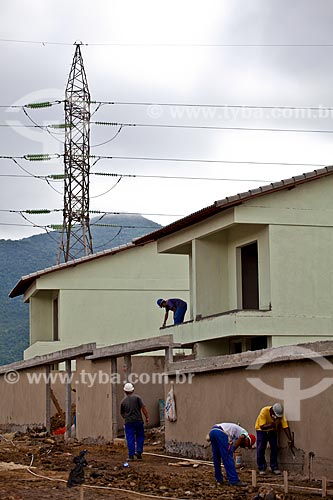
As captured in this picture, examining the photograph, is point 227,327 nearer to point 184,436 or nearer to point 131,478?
point 184,436

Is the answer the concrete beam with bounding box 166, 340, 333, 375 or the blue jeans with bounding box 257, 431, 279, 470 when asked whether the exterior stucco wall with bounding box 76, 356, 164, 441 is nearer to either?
the concrete beam with bounding box 166, 340, 333, 375

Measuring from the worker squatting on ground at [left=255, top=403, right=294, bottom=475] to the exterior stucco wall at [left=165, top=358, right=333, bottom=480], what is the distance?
0.52 ft

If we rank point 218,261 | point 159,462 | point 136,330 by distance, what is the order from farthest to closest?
point 136,330 → point 218,261 → point 159,462

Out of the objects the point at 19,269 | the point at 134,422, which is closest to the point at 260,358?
the point at 134,422

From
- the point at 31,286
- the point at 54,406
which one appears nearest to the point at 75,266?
the point at 31,286

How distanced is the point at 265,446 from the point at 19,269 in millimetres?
100046

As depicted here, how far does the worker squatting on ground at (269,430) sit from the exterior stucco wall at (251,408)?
0.52 ft

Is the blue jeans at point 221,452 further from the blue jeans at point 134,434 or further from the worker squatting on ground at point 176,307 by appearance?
the worker squatting on ground at point 176,307

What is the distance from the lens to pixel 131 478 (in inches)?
659

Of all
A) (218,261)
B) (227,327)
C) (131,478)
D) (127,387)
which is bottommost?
(131,478)

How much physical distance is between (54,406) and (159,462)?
425 inches

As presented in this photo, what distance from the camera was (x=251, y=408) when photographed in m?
18.1

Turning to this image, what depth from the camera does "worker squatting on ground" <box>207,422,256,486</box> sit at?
15695mm

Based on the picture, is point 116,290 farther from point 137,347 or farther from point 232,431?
point 232,431
